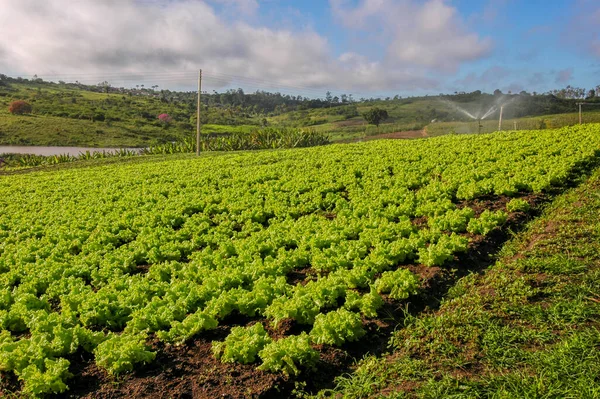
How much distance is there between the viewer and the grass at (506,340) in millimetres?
5629

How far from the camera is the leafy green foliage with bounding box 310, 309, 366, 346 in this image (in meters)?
6.89

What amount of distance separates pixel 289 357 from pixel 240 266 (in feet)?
12.0

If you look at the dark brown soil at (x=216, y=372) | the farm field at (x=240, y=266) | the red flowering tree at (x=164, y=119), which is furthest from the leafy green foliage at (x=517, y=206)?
the red flowering tree at (x=164, y=119)

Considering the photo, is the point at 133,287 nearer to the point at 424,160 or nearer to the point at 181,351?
the point at 181,351

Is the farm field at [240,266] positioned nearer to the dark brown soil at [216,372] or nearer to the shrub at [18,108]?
the dark brown soil at [216,372]

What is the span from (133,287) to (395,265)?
5.35 m

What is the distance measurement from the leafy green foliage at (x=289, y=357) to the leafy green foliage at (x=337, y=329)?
422mm

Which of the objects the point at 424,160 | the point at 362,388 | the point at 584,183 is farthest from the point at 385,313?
the point at 424,160

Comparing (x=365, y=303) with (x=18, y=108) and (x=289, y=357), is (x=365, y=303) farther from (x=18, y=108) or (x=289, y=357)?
(x=18, y=108)

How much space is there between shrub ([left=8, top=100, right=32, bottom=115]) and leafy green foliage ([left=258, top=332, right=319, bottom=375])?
103 metres

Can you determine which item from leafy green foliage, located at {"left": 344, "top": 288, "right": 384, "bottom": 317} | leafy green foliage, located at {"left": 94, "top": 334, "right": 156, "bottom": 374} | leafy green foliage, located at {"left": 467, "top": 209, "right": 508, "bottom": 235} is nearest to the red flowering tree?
leafy green foliage, located at {"left": 467, "top": 209, "right": 508, "bottom": 235}

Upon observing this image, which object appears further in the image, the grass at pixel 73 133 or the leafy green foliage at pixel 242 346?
the grass at pixel 73 133

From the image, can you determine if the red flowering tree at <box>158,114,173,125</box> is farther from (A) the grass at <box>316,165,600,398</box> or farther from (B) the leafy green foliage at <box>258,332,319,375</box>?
(B) the leafy green foliage at <box>258,332,319,375</box>

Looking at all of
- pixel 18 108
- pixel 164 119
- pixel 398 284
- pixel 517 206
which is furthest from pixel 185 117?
pixel 398 284
